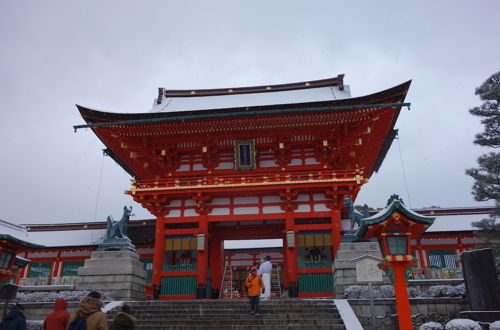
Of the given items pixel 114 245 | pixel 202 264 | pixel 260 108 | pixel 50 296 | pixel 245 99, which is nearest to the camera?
pixel 50 296

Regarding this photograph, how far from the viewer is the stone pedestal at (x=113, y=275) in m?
15.2

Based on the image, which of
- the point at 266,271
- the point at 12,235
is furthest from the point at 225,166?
the point at 12,235

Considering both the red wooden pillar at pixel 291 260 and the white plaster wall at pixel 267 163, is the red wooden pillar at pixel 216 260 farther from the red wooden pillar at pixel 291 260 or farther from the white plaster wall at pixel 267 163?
the white plaster wall at pixel 267 163

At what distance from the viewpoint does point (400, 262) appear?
354 inches

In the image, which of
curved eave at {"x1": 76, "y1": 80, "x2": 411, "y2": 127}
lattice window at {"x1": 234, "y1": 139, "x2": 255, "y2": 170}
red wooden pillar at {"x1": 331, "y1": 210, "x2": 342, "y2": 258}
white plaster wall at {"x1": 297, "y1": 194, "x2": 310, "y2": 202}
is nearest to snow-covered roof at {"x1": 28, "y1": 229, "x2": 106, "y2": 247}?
curved eave at {"x1": 76, "y1": 80, "x2": 411, "y2": 127}

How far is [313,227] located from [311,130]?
4.88 meters

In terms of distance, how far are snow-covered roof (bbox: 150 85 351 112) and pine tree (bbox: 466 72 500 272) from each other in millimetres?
8737

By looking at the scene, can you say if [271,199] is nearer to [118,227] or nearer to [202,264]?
[202,264]

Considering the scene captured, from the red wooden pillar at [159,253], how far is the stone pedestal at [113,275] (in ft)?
5.42

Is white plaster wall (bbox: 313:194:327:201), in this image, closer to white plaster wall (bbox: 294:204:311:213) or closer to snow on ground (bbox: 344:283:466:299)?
white plaster wall (bbox: 294:204:311:213)

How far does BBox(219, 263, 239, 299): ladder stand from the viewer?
71.3ft

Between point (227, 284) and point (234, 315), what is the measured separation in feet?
40.9

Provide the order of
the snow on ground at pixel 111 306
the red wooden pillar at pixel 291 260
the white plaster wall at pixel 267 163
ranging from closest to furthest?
Result: the snow on ground at pixel 111 306
the red wooden pillar at pixel 291 260
the white plaster wall at pixel 267 163

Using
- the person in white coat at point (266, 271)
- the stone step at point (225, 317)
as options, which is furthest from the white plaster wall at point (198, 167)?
the stone step at point (225, 317)
